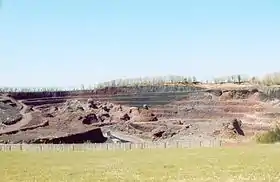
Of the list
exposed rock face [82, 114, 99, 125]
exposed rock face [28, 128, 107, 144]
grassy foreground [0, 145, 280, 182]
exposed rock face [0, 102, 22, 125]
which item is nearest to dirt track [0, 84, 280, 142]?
exposed rock face [82, 114, 99, 125]

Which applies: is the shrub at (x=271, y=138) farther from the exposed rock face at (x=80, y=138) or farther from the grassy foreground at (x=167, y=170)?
the exposed rock face at (x=80, y=138)

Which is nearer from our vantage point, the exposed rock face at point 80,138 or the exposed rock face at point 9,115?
the exposed rock face at point 80,138

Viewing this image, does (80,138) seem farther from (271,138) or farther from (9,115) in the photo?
(9,115)

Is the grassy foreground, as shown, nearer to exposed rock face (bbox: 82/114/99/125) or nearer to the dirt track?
the dirt track

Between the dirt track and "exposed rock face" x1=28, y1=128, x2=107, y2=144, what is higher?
the dirt track

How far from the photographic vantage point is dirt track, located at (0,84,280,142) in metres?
106

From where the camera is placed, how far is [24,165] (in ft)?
125

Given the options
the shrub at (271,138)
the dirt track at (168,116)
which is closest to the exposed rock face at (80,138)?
the dirt track at (168,116)

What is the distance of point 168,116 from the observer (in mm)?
157250

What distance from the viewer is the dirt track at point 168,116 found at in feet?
349

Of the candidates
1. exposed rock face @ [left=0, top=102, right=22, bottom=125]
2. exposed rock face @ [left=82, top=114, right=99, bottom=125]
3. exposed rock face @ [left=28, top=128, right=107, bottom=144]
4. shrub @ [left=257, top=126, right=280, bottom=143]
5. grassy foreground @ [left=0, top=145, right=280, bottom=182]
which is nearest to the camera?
grassy foreground @ [left=0, top=145, right=280, bottom=182]

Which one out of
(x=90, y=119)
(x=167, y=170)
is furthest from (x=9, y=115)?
(x=167, y=170)

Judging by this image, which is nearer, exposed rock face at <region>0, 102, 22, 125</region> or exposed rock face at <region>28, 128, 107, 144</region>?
exposed rock face at <region>28, 128, 107, 144</region>

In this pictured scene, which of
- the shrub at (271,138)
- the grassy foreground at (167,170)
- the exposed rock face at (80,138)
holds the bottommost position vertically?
the exposed rock face at (80,138)
